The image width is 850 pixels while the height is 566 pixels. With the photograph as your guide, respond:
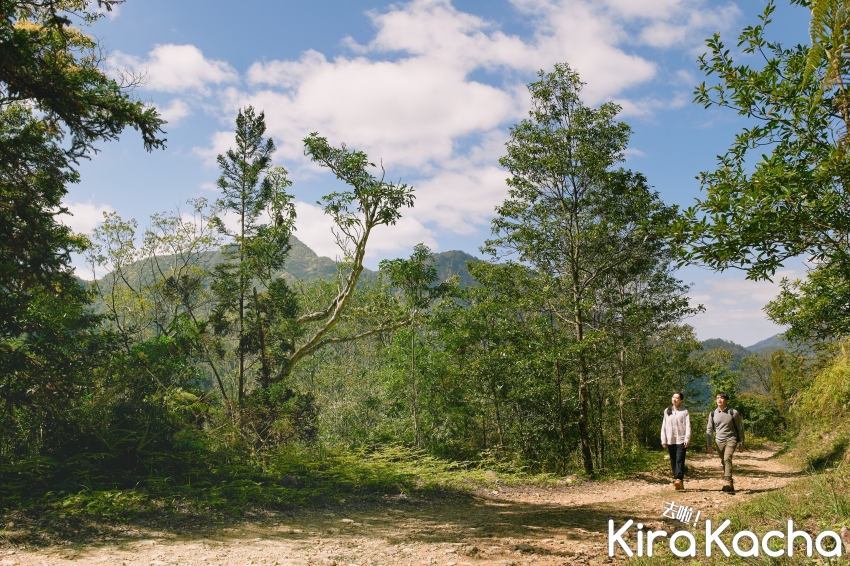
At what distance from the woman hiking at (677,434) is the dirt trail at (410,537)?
0.45 m

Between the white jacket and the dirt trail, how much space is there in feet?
3.00

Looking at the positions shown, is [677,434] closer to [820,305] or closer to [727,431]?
[727,431]

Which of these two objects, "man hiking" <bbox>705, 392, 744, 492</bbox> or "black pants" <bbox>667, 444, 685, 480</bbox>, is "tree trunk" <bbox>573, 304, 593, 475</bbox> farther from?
"man hiking" <bbox>705, 392, 744, 492</bbox>

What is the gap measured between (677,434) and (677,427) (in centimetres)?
14

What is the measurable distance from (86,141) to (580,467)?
14.8 m

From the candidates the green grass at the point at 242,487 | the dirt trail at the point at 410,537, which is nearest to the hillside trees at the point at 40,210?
the green grass at the point at 242,487

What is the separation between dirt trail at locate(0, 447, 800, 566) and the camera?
16.9 feet

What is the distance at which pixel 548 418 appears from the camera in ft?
50.2

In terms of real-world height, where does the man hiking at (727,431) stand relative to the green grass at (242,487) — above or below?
above

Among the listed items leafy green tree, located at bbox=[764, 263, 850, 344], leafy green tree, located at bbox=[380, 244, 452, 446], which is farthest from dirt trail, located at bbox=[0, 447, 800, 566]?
leafy green tree, located at bbox=[380, 244, 452, 446]

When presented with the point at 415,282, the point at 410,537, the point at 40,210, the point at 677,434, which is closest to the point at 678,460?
the point at 677,434

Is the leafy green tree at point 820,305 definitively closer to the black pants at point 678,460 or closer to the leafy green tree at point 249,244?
the black pants at point 678,460

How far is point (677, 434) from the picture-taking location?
29.0 ft

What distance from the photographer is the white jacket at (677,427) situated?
8711 millimetres
